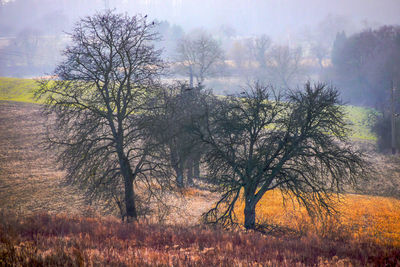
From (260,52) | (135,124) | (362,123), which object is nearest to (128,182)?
(135,124)

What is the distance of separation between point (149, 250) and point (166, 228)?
3.66 metres

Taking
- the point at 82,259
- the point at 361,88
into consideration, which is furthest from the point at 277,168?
the point at 361,88

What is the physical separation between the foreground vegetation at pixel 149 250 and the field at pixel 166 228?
24 mm

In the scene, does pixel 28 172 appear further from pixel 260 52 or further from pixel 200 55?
pixel 260 52

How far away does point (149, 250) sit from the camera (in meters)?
5.53

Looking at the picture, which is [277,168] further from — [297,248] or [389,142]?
[389,142]

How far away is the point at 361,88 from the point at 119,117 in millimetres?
68295

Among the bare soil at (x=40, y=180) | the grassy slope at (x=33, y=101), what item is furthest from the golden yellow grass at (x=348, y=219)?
the grassy slope at (x=33, y=101)

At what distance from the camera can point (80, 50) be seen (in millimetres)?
11742

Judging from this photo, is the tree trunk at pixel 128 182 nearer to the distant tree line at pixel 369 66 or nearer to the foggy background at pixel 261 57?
the foggy background at pixel 261 57

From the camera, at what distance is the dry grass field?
16.0ft

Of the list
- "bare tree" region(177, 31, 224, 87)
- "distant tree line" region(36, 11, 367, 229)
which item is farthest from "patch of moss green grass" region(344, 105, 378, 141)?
"distant tree line" region(36, 11, 367, 229)

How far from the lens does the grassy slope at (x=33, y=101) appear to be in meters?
Result: 43.2

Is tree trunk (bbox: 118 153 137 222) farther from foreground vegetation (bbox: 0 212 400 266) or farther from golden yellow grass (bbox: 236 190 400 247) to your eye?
golden yellow grass (bbox: 236 190 400 247)
